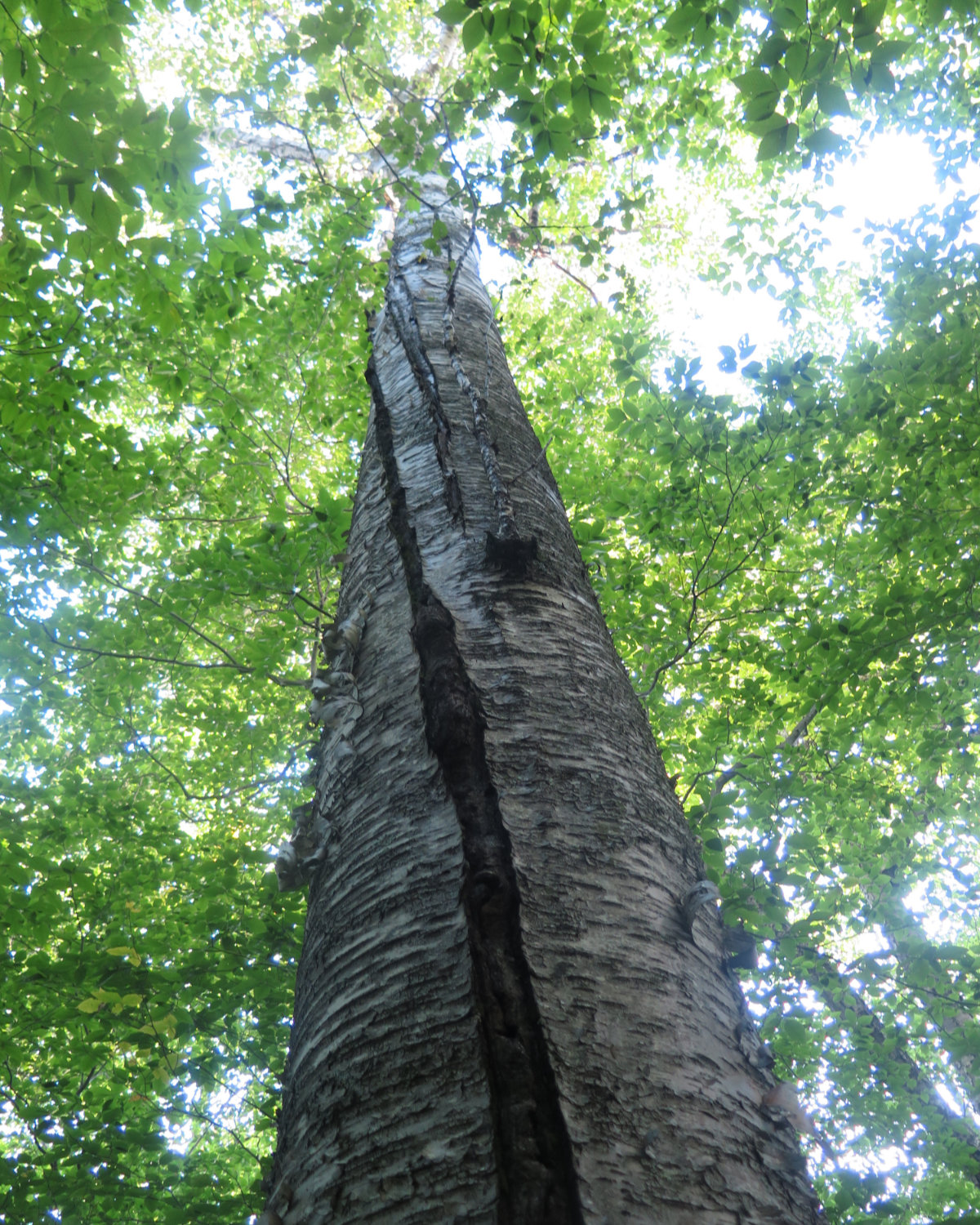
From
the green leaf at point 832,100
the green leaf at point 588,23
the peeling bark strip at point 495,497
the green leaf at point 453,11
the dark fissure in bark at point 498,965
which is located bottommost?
the dark fissure in bark at point 498,965

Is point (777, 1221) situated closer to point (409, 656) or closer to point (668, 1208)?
point (668, 1208)

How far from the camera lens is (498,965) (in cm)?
88

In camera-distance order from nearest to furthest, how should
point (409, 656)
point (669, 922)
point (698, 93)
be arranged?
point (669, 922)
point (409, 656)
point (698, 93)

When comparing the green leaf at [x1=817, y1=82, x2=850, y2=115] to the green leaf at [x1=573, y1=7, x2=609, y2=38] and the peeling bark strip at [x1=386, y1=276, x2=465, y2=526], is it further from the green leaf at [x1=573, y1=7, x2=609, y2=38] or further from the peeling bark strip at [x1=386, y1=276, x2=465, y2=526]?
the peeling bark strip at [x1=386, y1=276, x2=465, y2=526]

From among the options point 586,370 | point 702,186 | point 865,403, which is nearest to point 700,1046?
point 865,403

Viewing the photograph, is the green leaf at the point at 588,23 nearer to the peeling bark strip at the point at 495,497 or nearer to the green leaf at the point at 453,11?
the green leaf at the point at 453,11

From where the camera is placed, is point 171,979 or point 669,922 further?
point 171,979

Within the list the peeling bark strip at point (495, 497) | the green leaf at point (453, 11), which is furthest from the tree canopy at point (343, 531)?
the peeling bark strip at point (495, 497)

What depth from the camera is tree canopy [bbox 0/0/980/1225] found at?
2564 millimetres

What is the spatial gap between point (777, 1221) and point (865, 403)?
4.45 m

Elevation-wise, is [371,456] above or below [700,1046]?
above

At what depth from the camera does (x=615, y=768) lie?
4.21 ft

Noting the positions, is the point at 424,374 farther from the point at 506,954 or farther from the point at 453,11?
the point at 506,954

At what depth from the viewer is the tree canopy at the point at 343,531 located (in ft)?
8.41
